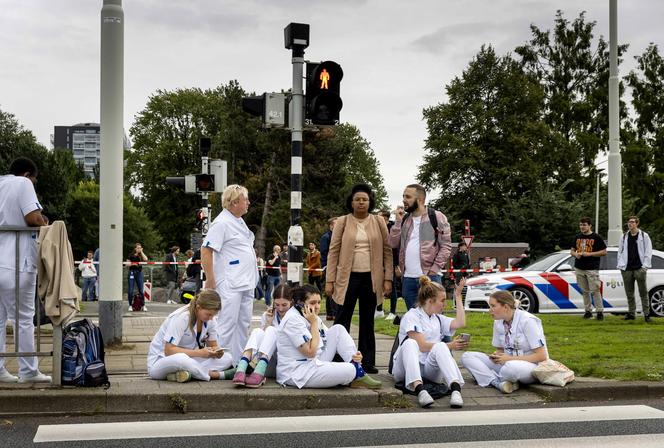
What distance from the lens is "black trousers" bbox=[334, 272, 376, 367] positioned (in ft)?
28.6

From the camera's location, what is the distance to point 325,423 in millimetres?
6578

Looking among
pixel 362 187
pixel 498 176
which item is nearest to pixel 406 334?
pixel 362 187

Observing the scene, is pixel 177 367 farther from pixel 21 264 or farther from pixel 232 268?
pixel 21 264

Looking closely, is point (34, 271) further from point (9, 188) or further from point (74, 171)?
point (74, 171)

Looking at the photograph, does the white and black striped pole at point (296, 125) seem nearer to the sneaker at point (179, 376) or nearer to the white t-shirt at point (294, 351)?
the white t-shirt at point (294, 351)

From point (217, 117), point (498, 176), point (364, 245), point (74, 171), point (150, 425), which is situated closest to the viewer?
point (150, 425)

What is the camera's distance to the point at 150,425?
21.1 ft

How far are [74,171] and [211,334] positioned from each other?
247 ft

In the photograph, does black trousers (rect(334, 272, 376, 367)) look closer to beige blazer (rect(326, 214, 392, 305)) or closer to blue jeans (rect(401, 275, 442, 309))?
beige blazer (rect(326, 214, 392, 305))

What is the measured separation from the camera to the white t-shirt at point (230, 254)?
28.1ft

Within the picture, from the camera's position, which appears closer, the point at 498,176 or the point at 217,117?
the point at 498,176

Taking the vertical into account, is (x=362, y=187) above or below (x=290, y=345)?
above

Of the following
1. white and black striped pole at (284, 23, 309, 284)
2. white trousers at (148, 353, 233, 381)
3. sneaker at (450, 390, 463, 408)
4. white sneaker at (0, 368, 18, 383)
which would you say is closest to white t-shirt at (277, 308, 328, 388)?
white trousers at (148, 353, 233, 381)

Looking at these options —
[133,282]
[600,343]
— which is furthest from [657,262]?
[133,282]
